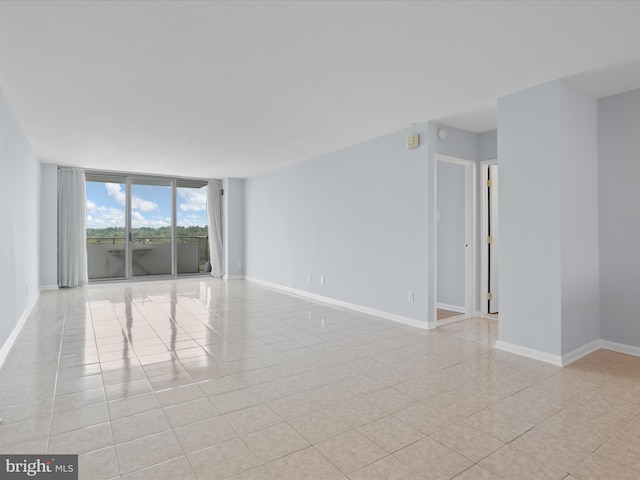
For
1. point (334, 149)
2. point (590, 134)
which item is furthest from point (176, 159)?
point (590, 134)

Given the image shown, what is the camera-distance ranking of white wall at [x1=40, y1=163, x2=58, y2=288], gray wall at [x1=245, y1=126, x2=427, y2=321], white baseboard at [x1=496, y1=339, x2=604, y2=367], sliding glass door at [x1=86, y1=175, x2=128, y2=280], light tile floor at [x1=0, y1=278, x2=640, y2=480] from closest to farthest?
light tile floor at [x1=0, y1=278, x2=640, y2=480]
white baseboard at [x1=496, y1=339, x2=604, y2=367]
gray wall at [x1=245, y1=126, x2=427, y2=321]
white wall at [x1=40, y1=163, x2=58, y2=288]
sliding glass door at [x1=86, y1=175, x2=128, y2=280]

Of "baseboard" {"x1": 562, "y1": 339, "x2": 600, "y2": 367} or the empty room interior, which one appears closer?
the empty room interior

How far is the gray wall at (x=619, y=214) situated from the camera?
352cm

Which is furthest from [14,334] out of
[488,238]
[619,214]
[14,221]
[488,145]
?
[619,214]

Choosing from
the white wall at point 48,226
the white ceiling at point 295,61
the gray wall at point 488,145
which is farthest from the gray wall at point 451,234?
the white wall at point 48,226

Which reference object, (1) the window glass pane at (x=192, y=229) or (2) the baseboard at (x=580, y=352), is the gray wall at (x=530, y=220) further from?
(1) the window glass pane at (x=192, y=229)

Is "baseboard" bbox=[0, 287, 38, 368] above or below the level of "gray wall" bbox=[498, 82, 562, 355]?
below

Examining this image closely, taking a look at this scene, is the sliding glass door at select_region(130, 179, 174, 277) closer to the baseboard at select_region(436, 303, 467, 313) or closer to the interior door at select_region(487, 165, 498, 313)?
the baseboard at select_region(436, 303, 467, 313)

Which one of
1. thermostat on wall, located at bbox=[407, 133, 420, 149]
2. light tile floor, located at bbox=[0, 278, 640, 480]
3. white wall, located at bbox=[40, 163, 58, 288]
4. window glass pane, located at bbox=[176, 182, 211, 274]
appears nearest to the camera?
light tile floor, located at bbox=[0, 278, 640, 480]

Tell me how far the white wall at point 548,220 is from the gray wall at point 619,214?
100 millimetres

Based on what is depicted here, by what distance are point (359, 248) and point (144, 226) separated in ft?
18.8

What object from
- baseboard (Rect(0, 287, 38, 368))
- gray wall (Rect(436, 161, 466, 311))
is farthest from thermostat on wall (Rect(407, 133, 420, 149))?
baseboard (Rect(0, 287, 38, 368))

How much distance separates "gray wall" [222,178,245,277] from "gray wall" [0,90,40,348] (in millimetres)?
4057

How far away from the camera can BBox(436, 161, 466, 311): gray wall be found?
17.6 ft
